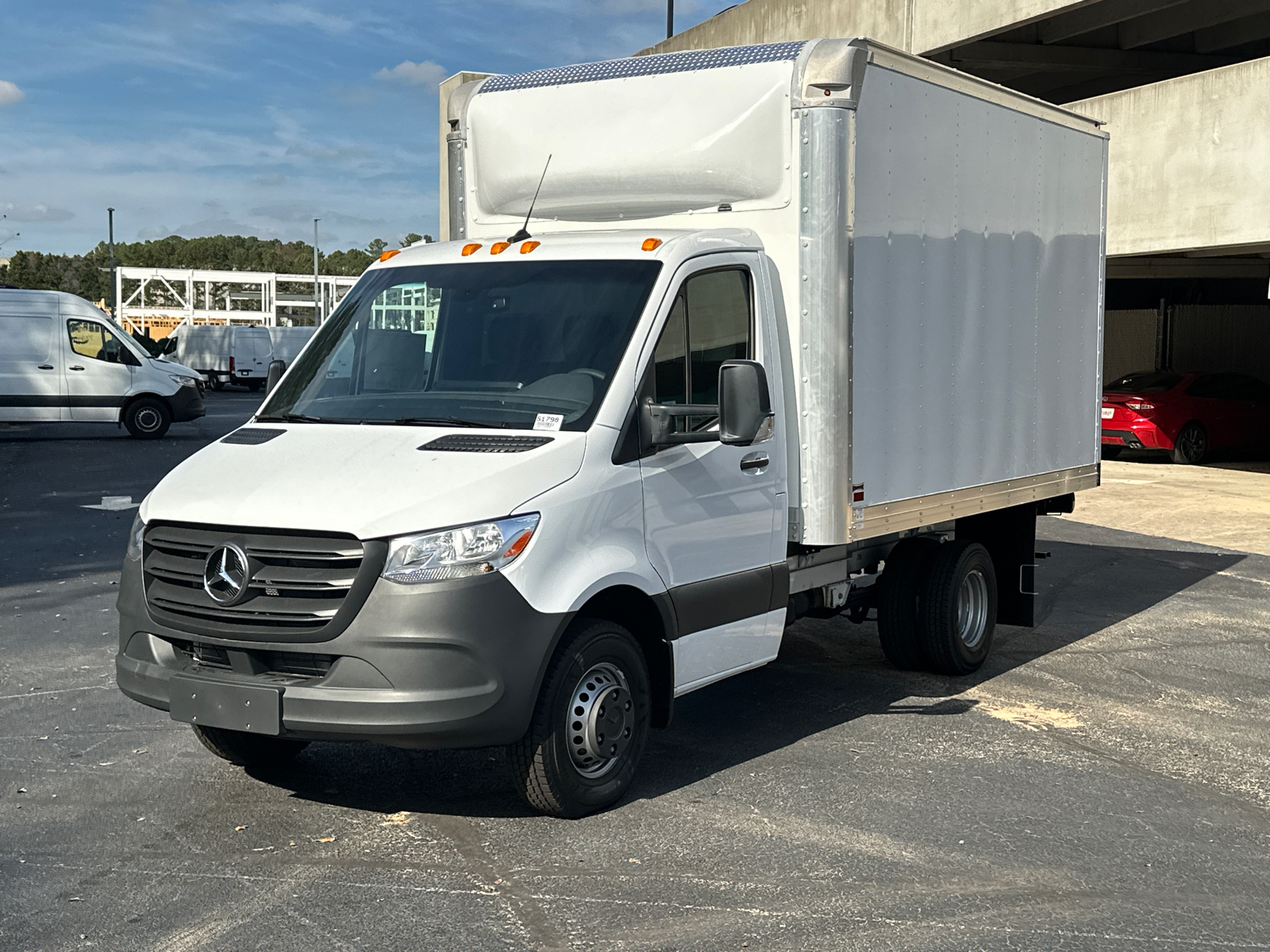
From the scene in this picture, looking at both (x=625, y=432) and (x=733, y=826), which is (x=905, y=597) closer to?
(x=733, y=826)

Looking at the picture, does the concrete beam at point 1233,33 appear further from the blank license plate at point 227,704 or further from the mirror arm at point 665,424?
the blank license plate at point 227,704

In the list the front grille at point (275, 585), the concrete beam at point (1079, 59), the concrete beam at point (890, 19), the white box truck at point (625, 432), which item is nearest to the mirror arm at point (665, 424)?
the white box truck at point (625, 432)

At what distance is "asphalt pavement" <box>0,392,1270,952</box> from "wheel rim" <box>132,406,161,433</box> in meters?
18.2

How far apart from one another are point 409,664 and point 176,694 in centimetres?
96

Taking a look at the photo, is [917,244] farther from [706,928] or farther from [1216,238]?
[1216,238]

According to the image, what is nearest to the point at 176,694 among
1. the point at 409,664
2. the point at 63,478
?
the point at 409,664

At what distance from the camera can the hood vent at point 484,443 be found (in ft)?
17.9

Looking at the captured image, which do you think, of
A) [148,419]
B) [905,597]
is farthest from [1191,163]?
[148,419]

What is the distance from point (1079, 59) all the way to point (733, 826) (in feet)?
81.9

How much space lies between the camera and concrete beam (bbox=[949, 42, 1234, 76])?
87.2 ft

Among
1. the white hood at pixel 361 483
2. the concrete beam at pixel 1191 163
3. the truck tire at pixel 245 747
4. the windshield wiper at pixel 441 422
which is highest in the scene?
the concrete beam at pixel 1191 163

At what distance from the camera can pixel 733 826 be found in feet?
18.5

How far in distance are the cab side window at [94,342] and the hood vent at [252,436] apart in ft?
69.9

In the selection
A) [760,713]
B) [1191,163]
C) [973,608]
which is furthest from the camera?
[1191,163]
